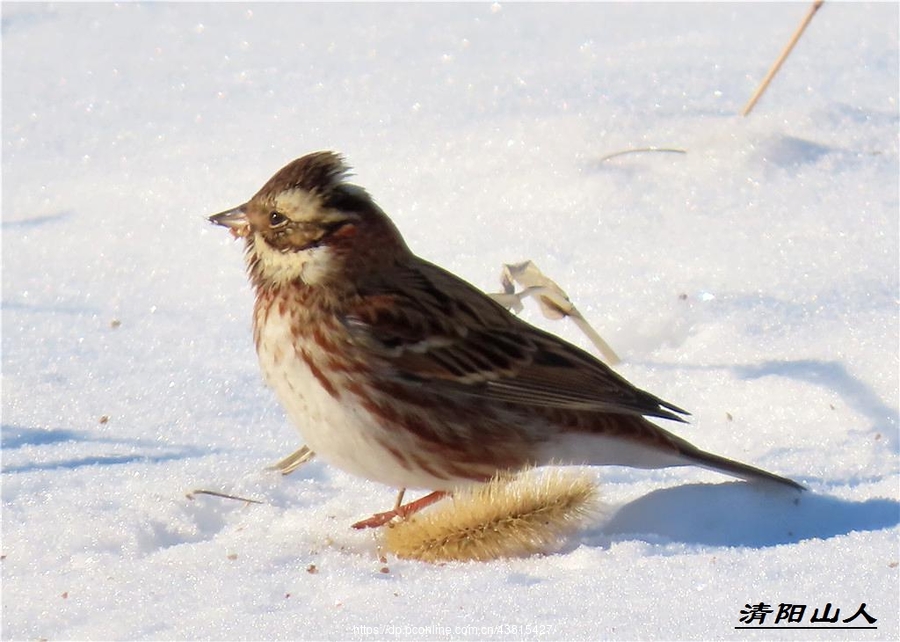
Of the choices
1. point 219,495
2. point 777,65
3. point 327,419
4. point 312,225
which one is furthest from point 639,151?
point 219,495

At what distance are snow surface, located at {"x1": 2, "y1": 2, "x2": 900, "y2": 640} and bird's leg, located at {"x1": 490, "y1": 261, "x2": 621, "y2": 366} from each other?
0.16 m

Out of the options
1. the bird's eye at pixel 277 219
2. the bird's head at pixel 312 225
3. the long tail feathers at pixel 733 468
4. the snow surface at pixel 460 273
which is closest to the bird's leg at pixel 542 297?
the snow surface at pixel 460 273

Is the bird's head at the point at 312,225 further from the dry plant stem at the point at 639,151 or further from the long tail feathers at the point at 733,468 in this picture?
the dry plant stem at the point at 639,151

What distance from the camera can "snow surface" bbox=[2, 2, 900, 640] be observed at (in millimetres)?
4059

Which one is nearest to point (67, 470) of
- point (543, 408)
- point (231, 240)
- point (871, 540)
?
point (543, 408)

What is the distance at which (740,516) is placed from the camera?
4.69 meters

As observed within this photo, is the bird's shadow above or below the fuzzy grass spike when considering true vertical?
below

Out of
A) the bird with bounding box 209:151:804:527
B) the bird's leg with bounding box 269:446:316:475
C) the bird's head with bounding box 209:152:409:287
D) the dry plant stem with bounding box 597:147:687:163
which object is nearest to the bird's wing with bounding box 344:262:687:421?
the bird with bounding box 209:151:804:527

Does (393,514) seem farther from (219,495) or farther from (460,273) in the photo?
(460,273)

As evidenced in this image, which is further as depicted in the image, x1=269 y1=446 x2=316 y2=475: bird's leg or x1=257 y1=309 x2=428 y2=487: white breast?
x1=269 y1=446 x2=316 y2=475: bird's leg

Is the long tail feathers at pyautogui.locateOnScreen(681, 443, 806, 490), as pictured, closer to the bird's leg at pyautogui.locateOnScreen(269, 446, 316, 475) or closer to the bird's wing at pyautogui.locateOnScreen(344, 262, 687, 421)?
the bird's wing at pyautogui.locateOnScreen(344, 262, 687, 421)

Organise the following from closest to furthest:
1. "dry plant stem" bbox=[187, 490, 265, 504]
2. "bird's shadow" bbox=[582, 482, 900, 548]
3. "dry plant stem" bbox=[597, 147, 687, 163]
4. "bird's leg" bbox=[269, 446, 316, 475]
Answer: "bird's shadow" bbox=[582, 482, 900, 548] → "dry plant stem" bbox=[187, 490, 265, 504] → "bird's leg" bbox=[269, 446, 316, 475] → "dry plant stem" bbox=[597, 147, 687, 163]

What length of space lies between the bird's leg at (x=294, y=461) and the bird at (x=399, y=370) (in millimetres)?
320

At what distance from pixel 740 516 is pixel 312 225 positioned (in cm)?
165
